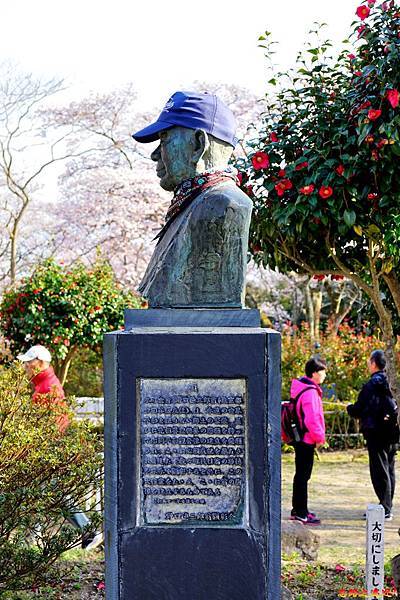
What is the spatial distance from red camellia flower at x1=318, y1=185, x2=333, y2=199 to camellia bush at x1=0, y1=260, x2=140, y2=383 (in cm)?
712

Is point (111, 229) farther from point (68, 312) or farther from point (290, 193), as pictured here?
point (290, 193)

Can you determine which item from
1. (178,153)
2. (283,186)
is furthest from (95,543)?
(178,153)

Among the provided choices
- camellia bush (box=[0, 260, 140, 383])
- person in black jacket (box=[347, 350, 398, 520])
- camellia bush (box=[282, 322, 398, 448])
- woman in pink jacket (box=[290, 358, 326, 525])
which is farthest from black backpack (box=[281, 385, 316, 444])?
camellia bush (box=[282, 322, 398, 448])

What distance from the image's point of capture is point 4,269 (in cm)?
2431

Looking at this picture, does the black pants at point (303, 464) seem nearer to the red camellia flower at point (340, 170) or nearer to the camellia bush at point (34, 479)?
the camellia bush at point (34, 479)

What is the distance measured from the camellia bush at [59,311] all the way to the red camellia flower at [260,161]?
6.61 m

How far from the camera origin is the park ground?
5.93m

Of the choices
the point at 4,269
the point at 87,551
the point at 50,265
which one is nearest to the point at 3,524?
the point at 87,551

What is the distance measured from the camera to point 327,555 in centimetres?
718

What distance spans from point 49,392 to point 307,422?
9.48ft

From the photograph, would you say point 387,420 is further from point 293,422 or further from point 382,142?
point 382,142

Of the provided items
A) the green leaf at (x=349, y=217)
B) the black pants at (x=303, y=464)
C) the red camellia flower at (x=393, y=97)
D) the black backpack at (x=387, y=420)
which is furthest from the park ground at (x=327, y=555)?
the red camellia flower at (x=393, y=97)

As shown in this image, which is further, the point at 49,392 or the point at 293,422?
the point at 293,422

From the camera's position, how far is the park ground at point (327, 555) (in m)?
5.93
